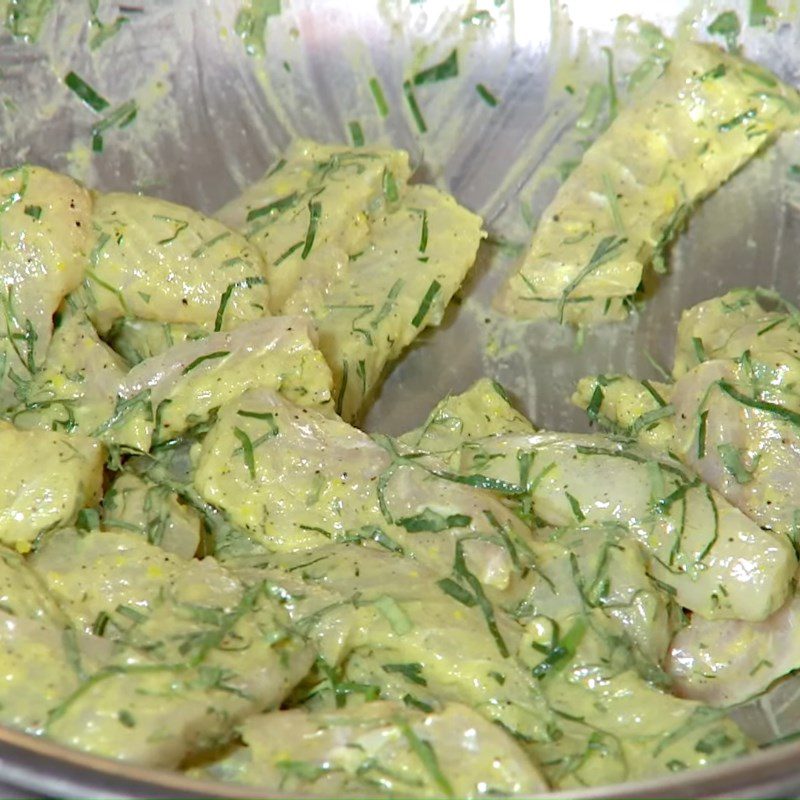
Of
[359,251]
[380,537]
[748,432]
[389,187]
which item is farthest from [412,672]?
[389,187]

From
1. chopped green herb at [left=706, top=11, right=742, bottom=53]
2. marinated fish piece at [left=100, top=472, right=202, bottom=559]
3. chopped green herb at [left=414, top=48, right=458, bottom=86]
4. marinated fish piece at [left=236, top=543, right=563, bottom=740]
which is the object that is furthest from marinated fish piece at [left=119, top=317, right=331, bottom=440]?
chopped green herb at [left=706, top=11, right=742, bottom=53]

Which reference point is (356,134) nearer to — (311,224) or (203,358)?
(311,224)

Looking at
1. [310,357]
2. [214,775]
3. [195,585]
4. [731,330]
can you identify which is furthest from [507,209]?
[214,775]

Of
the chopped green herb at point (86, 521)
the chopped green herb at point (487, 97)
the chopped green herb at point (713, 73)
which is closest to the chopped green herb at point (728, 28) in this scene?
the chopped green herb at point (713, 73)

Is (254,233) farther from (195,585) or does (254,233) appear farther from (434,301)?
(195,585)

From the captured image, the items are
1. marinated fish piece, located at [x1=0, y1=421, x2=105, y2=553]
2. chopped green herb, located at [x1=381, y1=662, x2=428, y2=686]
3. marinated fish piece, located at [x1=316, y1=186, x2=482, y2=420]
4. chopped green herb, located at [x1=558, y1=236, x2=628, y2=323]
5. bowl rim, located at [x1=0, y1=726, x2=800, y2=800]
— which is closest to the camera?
bowl rim, located at [x1=0, y1=726, x2=800, y2=800]

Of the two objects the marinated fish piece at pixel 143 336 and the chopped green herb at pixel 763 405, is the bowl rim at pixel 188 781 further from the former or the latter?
the marinated fish piece at pixel 143 336

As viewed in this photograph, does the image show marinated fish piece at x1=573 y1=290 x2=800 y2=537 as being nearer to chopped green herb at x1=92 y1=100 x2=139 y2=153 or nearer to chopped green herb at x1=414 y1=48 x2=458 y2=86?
chopped green herb at x1=414 y1=48 x2=458 y2=86
